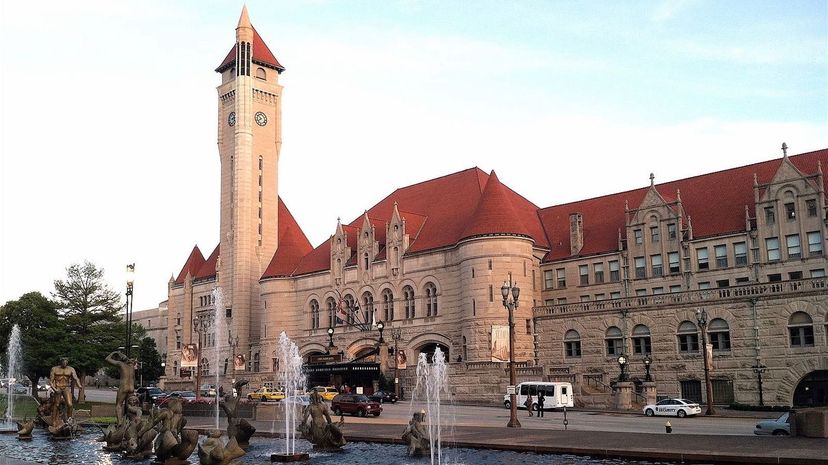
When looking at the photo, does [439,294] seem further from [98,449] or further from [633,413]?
[98,449]

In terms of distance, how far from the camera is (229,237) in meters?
84.9

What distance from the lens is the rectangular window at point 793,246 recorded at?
50.5 metres

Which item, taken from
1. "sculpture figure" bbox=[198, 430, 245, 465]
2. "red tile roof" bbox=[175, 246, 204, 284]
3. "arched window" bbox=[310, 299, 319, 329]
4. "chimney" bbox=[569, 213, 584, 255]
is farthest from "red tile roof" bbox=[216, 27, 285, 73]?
"sculpture figure" bbox=[198, 430, 245, 465]

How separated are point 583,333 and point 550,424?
2204 cm

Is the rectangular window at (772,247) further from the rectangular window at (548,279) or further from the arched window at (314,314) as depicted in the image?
the arched window at (314,314)

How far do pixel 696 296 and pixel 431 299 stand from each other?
71.2 feet

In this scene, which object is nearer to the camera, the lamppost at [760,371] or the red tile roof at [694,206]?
the lamppost at [760,371]

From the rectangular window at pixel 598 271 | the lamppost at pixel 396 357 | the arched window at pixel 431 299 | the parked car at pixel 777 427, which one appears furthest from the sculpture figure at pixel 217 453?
the arched window at pixel 431 299

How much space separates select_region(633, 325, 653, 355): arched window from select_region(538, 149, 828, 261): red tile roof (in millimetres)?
7992

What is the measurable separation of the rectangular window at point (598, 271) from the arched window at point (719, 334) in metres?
11.7

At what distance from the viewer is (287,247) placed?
8175 centimetres

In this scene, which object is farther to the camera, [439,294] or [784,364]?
[439,294]

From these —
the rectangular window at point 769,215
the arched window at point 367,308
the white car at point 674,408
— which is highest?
the rectangular window at point 769,215

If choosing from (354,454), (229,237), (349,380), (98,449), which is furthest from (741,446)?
(229,237)
